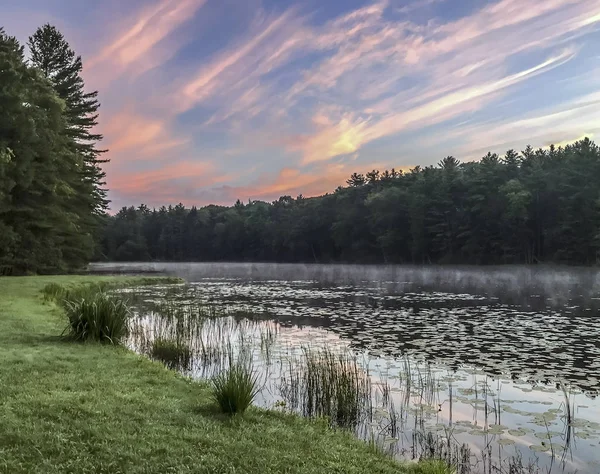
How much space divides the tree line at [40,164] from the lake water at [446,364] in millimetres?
15078

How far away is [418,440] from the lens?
755cm

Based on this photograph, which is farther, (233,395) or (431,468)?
(233,395)

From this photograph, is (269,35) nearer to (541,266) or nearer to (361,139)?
(361,139)

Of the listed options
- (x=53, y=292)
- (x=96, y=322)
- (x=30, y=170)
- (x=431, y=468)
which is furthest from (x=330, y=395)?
(x=30, y=170)

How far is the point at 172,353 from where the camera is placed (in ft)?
43.9

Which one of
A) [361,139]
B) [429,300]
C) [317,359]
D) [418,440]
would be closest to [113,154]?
[361,139]

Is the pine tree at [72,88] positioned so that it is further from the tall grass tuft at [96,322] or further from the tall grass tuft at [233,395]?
the tall grass tuft at [233,395]

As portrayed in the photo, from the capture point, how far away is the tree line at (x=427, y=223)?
6762cm

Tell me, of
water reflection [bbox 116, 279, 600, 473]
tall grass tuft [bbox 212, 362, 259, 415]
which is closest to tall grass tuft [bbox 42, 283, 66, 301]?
water reflection [bbox 116, 279, 600, 473]

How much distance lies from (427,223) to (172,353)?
81.5m

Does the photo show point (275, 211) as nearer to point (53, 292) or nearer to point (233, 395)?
point (53, 292)

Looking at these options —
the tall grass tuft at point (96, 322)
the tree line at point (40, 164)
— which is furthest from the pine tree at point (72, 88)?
the tall grass tuft at point (96, 322)

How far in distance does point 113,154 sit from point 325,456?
5884 centimetres

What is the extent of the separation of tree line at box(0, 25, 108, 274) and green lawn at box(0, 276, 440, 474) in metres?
21.4
